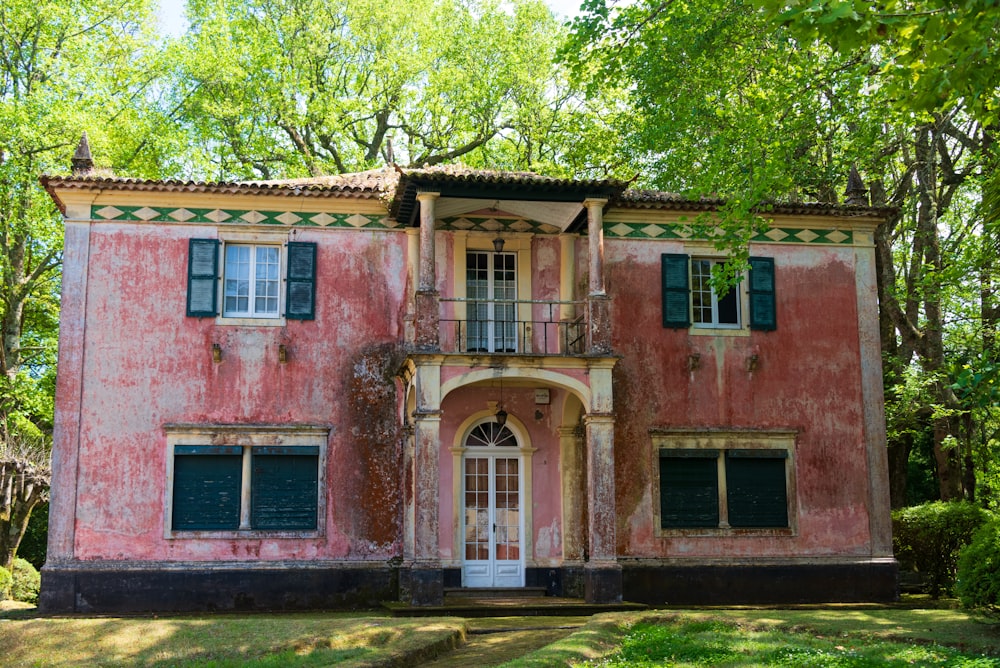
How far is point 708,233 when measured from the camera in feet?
57.7

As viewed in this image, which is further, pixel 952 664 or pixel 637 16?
pixel 637 16

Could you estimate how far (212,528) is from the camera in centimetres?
1659

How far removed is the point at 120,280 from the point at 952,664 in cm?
1304

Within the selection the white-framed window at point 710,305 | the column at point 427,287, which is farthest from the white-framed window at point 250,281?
the white-framed window at point 710,305

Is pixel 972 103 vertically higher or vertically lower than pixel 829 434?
higher

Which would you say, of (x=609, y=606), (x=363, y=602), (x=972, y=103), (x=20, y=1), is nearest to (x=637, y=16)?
(x=972, y=103)

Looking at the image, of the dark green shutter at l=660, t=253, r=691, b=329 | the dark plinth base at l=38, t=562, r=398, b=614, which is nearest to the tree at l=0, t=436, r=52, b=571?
the dark plinth base at l=38, t=562, r=398, b=614

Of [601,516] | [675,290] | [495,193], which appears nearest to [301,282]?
[495,193]

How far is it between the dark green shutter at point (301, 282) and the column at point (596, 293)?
4.49 metres

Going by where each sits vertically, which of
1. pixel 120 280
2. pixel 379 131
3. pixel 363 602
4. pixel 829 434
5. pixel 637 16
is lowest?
pixel 363 602

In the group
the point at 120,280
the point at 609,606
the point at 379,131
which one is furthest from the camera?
the point at 379,131

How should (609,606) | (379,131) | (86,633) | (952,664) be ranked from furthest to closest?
(379,131), (609,606), (86,633), (952,664)

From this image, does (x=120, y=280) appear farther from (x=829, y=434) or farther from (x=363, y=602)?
(x=829, y=434)

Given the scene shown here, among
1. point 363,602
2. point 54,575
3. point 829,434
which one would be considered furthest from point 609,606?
point 54,575
